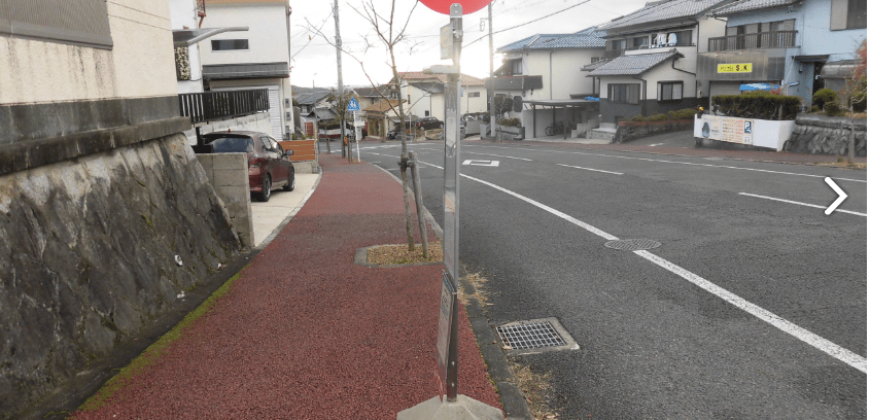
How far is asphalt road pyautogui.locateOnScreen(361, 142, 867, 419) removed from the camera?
4.75m

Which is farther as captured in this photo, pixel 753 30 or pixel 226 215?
pixel 753 30

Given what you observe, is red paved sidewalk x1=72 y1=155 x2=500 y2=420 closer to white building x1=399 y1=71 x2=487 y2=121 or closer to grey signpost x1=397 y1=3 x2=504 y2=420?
grey signpost x1=397 y1=3 x2=504 y2=420

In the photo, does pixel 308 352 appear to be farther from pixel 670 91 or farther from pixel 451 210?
pixel 670 91

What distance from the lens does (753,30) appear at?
3575cm

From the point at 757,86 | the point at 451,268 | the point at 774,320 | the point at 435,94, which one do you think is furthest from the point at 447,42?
the point at 435,94

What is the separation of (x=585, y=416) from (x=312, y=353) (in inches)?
93.7

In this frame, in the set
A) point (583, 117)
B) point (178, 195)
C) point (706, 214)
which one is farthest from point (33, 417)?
point (583, 117)

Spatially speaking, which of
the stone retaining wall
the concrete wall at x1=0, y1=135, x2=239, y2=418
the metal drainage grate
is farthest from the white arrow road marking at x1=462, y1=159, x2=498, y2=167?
the metal drainage grate

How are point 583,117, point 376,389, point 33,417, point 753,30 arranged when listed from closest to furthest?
point 33,417 < point 376,389 < point 753,30 < point 583,117

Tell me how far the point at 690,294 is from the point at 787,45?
31343mm

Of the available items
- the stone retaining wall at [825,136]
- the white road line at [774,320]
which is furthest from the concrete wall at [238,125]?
the stone retaining wall at [825,136]

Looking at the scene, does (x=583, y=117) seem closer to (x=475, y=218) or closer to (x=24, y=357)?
(x=475, y=218)

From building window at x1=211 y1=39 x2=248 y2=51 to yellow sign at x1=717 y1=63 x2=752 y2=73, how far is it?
27.2 m

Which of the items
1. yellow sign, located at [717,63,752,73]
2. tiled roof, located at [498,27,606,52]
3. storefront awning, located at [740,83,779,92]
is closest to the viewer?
storefront awning, located at [740,83,779,92]
